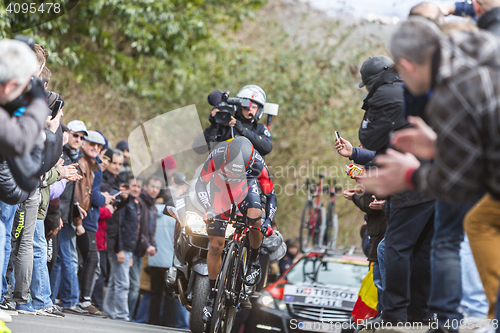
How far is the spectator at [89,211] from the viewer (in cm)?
876

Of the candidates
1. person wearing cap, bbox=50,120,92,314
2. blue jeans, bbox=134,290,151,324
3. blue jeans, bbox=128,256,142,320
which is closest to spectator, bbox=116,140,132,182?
blue jeans, bbox=128,256,142,320

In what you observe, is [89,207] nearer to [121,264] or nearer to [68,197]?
[68,197]

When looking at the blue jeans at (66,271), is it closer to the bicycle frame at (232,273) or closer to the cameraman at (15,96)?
the bicycle frame at (232,273)

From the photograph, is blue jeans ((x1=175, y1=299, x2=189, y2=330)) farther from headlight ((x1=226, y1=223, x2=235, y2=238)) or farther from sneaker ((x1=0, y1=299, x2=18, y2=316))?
sneaker ((x1=0, y1=299, x2=18, y2=316))

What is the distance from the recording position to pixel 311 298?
10.1 m

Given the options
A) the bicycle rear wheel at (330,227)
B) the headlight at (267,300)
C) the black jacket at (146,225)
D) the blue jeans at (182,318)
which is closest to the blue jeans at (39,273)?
the black jacket at (146,225)

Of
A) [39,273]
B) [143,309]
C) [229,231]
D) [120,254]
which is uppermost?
[229,231]

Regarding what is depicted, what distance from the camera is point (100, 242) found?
9.62 metres

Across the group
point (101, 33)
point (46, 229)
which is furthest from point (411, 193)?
point (101, 33)

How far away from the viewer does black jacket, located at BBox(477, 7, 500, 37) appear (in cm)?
386

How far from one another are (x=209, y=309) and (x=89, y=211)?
3224 millimetres

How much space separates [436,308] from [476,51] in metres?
1.73

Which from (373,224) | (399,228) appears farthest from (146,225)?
(399,228)

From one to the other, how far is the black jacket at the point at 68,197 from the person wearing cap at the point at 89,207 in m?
0.28
